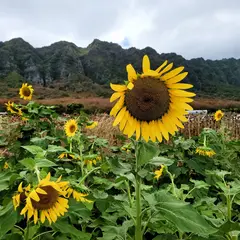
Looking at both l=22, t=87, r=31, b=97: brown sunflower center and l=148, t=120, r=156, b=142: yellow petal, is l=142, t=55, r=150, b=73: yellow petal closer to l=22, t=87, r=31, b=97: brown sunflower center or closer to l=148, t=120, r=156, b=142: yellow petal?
l=148, t=120, r=156, b=142: yellow petal


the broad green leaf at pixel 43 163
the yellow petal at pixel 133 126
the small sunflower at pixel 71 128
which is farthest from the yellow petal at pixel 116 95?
the small sunflower at pixel 71 128

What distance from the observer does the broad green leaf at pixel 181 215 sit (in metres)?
1.23

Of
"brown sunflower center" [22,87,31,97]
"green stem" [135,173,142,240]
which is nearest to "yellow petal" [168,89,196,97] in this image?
"green stem" [135,173,142,240]

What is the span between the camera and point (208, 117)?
1193 cm

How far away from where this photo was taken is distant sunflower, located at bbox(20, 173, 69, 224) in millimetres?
1322

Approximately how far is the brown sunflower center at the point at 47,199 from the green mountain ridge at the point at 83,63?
73198 mm

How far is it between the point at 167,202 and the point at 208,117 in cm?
1087

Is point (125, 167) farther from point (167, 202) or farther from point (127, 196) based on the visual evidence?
point (127, 196)

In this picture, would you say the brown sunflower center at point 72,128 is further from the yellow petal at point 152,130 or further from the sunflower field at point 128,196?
the yellow petal at point 152,130

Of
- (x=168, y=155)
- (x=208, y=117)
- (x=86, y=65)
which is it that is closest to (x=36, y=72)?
(x=86, y=65)

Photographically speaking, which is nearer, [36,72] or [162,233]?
[162,233]

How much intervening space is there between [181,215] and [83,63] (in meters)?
91.2

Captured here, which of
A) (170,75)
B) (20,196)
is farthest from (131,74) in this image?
(20,196)

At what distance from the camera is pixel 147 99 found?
1479 mm
